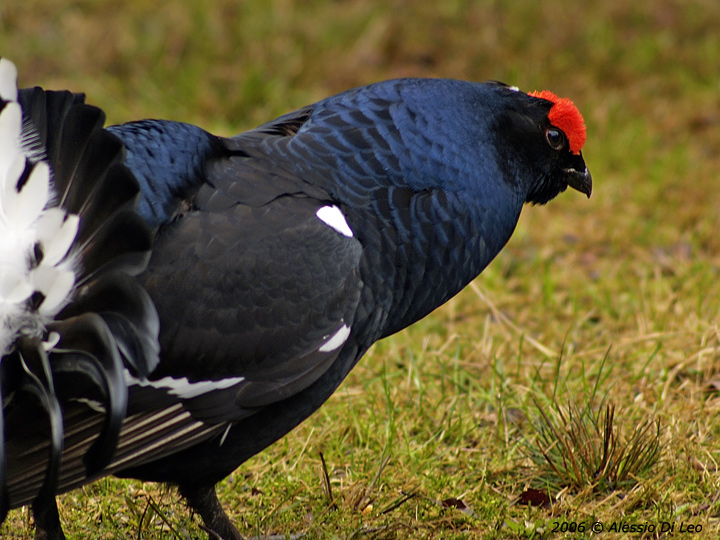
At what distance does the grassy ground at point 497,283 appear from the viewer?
3314 mm

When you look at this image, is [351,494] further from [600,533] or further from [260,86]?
[260,86]

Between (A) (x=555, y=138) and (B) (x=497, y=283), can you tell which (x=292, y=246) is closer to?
(A) (x=555, y=138)

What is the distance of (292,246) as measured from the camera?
2.75 metres

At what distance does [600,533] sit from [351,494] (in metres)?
0.87

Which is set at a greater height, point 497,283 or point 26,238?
point 26,238

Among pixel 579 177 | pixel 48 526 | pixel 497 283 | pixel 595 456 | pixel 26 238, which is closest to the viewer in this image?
pixel 26 238

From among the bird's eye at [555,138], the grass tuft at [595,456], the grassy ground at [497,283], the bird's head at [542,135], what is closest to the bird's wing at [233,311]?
the grassy ground at [497,283]

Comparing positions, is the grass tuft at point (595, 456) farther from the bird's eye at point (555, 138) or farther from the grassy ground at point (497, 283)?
the bird's eye at point (555, 138)

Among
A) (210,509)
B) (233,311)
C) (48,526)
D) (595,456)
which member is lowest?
(595,456)

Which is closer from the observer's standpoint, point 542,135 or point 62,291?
point 62,291

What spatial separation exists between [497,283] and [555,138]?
1.89 metres

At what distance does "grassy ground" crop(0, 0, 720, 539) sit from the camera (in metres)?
3.31

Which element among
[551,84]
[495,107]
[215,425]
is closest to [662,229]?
[551,84]

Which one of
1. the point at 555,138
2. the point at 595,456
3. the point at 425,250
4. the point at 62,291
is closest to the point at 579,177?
the point at 555,138
